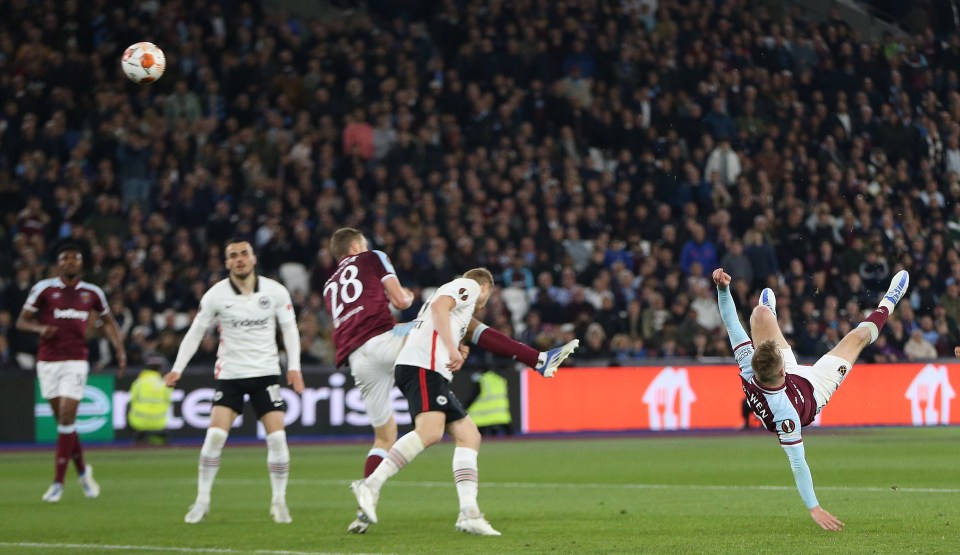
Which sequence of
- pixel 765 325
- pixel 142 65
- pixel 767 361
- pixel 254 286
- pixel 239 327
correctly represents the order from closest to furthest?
pixel 767 361 → pixel 765 325 → pixel 239 327 → pixel 254 286 → pixel 142 65

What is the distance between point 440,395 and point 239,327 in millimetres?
2104

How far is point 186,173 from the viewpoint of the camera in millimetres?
23344

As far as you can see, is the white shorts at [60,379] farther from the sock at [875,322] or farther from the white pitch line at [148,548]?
the sock at [875,322]

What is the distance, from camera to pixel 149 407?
66.4 ft

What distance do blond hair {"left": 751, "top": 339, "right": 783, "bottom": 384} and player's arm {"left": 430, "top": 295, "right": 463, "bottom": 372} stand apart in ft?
6.06

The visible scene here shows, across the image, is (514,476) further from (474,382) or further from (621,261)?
A: (621,261)

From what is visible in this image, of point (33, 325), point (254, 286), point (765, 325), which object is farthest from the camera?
point (33, 325)

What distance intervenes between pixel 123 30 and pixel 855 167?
42.1ft

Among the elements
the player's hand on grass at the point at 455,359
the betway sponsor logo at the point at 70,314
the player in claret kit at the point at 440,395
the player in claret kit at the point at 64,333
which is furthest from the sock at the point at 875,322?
the betway sponsor logo at the point at 70,314

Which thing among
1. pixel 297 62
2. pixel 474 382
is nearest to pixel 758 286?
pixel 474 382

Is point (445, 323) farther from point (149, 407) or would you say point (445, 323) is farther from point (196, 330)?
point (149, 407)

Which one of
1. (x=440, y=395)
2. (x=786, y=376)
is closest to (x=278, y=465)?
(x=440, y=395)

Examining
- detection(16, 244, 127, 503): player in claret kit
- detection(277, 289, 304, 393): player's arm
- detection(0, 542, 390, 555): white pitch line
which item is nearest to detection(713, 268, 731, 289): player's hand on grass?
detection(0, 542, 390, 555): white pitch line

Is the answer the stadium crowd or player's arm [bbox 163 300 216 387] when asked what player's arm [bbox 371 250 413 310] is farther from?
the stadium crowd
